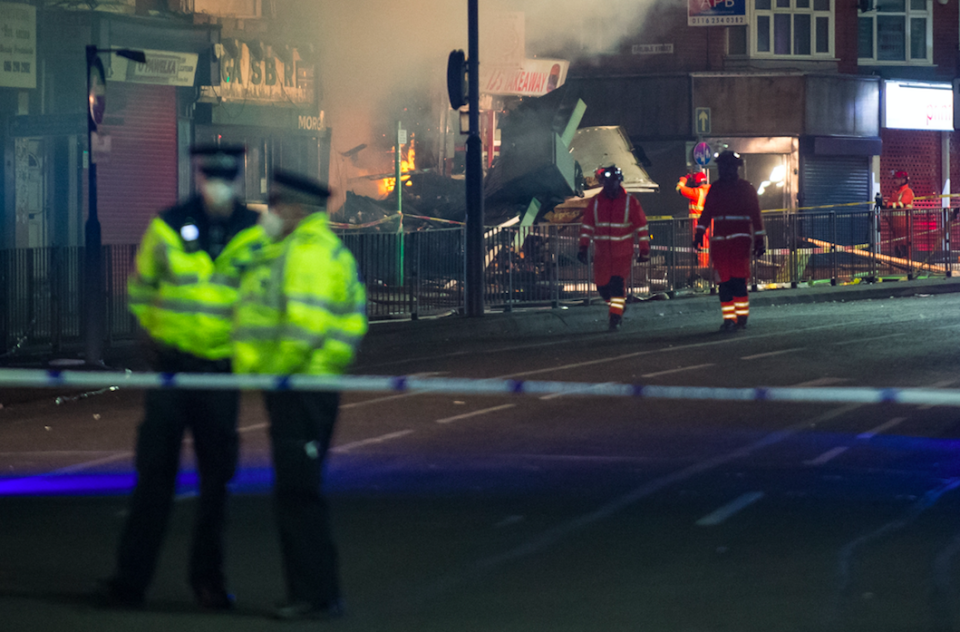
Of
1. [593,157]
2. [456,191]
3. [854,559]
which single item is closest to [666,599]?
[854,559]

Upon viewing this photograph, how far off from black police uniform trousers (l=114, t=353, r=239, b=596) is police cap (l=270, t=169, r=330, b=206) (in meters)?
0.67

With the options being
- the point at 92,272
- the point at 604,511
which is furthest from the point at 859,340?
the point at 604,511

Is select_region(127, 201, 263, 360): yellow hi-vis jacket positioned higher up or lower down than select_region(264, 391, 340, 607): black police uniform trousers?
higher up

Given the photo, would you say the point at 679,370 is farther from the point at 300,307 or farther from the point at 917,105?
the point at 917,105

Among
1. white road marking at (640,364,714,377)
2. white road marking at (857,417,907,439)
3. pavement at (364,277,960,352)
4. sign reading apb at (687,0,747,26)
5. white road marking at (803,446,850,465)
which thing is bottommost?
white road marking at (803,446,850,465)

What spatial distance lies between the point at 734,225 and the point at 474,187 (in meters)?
3.32

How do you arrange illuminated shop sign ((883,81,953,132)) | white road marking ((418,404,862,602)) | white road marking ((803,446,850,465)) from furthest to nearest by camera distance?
illuminated shop sign ((883,81,953,132)), white road marking ((803,446,850,465)), white road marking ((418,404,862,602))

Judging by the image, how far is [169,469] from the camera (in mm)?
5035

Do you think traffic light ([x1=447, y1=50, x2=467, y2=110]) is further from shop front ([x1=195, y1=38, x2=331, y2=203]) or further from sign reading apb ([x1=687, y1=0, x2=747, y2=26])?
sign reading apb ([x1=687, y1=0, x2=747, y2=26])

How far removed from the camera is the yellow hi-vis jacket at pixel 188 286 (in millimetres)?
4965

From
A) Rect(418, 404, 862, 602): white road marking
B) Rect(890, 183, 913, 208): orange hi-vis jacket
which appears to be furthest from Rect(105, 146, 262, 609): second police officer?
Rect(890, 183, 913, 208): orange hi-vis jacket

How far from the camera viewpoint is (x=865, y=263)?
22266 millimetres

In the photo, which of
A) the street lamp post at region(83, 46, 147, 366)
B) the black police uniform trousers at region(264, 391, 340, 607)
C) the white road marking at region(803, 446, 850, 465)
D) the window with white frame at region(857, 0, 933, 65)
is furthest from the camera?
the window with white frame at region(857, 0, 933, 65)

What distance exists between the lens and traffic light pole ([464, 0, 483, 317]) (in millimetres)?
16141
